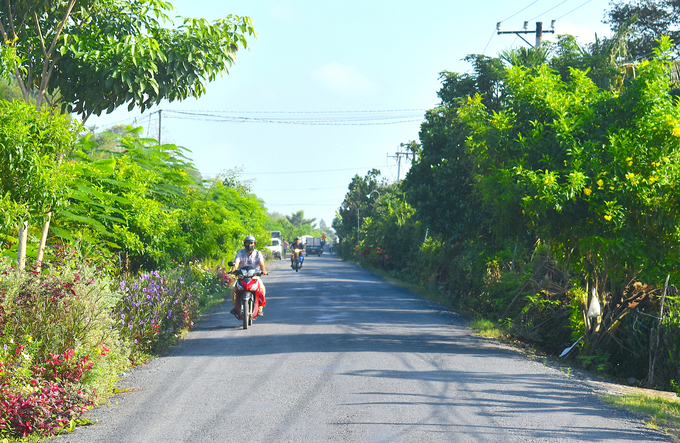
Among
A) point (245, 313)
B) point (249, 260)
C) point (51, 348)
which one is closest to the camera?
point (51, 348)

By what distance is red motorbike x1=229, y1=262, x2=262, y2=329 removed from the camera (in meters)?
13.4

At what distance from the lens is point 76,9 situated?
977cm

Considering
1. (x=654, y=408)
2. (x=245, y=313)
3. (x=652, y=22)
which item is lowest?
(x=654, y=408)

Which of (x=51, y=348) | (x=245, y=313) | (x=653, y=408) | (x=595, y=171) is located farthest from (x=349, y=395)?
(x=245, y=313)

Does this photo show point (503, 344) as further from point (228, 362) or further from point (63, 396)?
point (63, 396)

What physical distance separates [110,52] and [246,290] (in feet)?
19.9

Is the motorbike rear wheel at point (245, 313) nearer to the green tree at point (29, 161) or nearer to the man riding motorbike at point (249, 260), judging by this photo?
the man riding motorbike at point (249, 260)

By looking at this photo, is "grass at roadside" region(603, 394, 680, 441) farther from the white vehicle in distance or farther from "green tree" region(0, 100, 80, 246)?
the white vehicle in distance

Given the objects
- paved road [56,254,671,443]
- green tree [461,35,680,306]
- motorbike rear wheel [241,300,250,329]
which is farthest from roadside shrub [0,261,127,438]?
green tree [461,35,680,306]

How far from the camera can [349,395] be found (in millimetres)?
7371

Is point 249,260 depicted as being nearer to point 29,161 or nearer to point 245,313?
point 245,313

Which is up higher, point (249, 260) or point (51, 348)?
point (249, 260)

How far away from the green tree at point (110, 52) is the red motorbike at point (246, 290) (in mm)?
4538

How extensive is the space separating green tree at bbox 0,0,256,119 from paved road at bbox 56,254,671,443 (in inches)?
160
